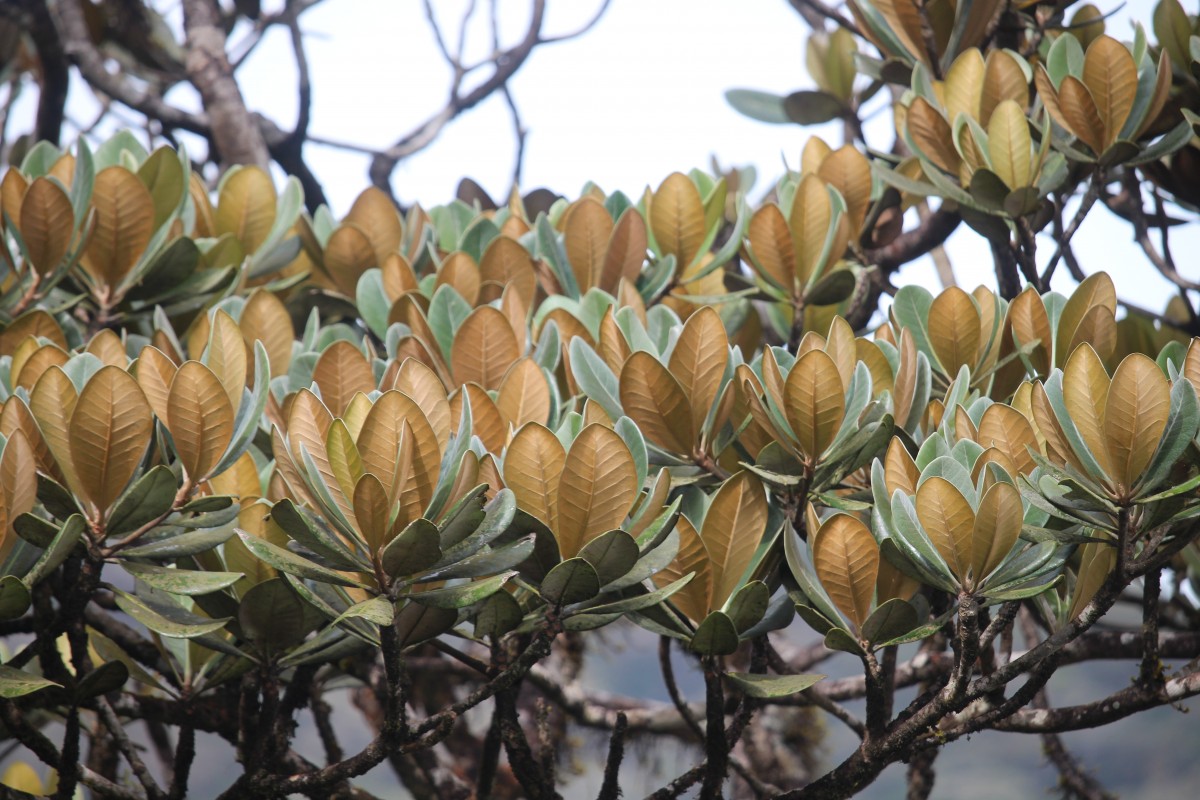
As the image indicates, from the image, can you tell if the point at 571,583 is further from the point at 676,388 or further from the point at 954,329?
the point at 954,329

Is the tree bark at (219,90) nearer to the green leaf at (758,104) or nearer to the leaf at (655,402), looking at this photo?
the green leaf at (758,104)

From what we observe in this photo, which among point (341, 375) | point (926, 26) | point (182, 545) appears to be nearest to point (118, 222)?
point (341, 375)

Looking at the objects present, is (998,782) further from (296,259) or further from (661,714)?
(296,259)

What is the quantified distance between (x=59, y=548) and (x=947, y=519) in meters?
0.82

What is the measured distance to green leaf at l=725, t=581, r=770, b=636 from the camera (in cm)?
107

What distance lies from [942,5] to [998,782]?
7.74ft

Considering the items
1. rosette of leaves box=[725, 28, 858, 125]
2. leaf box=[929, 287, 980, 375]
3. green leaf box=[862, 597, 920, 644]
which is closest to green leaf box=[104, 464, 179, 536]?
green leaf box=[862, 597, 920, 644]

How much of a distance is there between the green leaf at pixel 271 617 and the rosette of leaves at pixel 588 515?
29 cm

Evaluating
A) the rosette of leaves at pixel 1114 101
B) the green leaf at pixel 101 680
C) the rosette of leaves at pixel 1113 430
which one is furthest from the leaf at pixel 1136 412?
the green leaf at pixel 101 680

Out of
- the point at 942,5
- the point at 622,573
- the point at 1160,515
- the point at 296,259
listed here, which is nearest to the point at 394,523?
the point at 622,573

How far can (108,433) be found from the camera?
3.42 ft

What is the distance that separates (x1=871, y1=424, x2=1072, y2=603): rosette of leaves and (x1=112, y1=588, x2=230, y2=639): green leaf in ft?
2.22

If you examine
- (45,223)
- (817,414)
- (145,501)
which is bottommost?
(817,414)

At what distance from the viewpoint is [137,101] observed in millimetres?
2990
